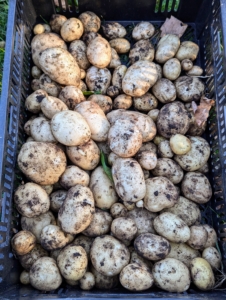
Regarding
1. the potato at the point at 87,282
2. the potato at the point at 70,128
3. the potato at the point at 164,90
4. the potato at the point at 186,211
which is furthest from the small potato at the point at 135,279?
the potato at the point at 164,90

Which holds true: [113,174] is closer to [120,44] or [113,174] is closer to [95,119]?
[95,119]

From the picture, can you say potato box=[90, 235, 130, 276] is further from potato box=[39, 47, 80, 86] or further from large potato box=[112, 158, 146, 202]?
potato box=[39, 47, 80, 86]

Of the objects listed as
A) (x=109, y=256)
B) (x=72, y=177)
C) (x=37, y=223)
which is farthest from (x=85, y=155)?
(x=109, y=256)

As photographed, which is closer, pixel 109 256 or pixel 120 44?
pixel 109 256

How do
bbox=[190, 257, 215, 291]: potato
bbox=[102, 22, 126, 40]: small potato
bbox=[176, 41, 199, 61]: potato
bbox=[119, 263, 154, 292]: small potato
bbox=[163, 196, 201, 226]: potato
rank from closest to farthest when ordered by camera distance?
1. bbox=[119, 263, 154, 292]: small potato
2. bbox=[190, 257, 215, 291]: potato
3. bbox=[163, 196, 201, 226]: potato
4. bbox=[176, 41, 199, 61]: potato
5. bbox=[102, 22, 126, 40]: small potato

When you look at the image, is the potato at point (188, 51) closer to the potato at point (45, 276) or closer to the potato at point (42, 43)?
the potato at point (42, 43)

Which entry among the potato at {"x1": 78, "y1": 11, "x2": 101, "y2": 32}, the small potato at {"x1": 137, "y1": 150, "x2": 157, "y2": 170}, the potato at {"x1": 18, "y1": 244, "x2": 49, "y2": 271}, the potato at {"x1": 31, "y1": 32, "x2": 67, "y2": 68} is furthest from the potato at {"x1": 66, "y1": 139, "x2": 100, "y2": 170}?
the potato at {"x1": 78, "y1": 11, "x2": 101, "y2": 32}

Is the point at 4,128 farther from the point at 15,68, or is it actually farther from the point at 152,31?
the point at 152,31
